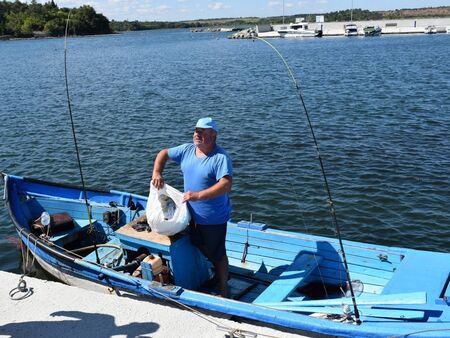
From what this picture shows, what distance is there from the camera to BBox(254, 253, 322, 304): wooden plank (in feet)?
19.1

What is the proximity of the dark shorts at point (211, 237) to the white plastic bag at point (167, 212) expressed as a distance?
19 cm

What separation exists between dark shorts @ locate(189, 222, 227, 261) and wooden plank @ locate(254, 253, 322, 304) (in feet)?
2.38

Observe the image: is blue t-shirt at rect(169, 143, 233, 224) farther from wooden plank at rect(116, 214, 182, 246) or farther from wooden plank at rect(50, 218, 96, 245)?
wooden plank at rect(50, 218, 96, 245)

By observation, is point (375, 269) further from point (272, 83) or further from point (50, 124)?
point (272, 83)

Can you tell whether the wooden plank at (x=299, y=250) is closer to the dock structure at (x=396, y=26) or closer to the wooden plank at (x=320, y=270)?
the wooden plank at (x=320, y=270)

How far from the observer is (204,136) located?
5477 mm

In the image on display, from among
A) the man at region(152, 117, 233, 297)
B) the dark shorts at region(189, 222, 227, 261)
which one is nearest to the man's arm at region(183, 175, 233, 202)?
the man at region(152, 117, 233, 297)

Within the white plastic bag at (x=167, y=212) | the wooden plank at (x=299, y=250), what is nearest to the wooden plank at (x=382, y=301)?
the wooden plank at (x=299, y=250)

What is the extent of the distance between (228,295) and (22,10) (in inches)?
7445

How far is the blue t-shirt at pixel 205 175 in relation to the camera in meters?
5.51

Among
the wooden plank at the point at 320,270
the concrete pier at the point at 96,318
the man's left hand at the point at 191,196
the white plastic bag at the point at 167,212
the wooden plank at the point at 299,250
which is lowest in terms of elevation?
the wooden plank at the point at 320,270

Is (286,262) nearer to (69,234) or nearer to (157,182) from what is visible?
(157,182)

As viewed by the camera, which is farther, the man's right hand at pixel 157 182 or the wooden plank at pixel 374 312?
the man's right hand at pixel 157 182

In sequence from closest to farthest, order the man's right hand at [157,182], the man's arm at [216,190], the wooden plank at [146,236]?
the man's arm at [216,190] < the man's right hand at [157,182] < the wooden plank at [146,236]
